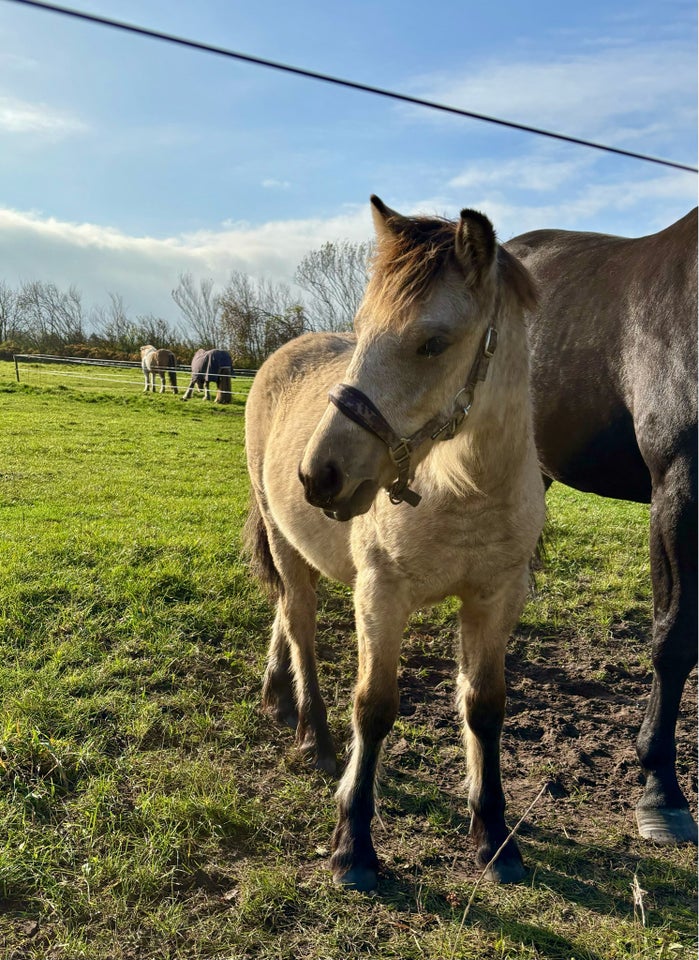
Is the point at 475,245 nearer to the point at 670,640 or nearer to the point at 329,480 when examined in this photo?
the point at 329,480

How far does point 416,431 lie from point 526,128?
1885mm

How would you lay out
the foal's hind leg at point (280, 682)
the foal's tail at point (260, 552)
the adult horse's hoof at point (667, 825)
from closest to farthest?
1. the adult horse's hoof at point (667, 825)
2. the foal's hind leg at point (280, 682)
3. the foal's tail at point (260, 552)

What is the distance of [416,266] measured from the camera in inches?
83.4

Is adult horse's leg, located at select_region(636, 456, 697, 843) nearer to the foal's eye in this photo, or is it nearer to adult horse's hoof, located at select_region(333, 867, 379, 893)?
adult horse's hoof, located at select_region(333, 867, 379, 893)

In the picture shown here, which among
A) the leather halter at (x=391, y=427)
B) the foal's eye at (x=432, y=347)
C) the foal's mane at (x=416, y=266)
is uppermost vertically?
the foal's mane at (x=416, y=266)

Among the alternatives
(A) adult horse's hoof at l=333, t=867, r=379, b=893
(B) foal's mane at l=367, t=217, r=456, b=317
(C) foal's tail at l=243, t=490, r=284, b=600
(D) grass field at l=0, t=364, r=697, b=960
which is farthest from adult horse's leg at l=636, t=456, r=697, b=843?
(C) foal's tail at l=243, t=490, r=284, b=600

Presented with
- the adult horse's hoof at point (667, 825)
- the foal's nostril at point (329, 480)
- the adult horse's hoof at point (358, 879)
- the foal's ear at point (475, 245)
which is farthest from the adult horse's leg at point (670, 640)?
the foal's nostril at point (329, 480)

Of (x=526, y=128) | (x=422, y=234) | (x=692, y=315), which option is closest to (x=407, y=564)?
(x=422, y=234)

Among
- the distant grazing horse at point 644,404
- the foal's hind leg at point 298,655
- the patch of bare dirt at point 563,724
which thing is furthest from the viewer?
the foal's hind leg at point 298,655

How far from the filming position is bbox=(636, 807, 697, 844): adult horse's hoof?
115 inches

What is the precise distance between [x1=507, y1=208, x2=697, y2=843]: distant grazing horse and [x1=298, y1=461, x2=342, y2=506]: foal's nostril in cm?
145

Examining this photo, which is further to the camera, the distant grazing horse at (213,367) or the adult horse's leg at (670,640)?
the distant grazing horse at (213,367)

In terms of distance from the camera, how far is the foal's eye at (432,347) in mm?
2125

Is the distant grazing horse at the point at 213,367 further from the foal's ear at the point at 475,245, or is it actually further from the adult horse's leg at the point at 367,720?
the foal's ear at the point at 475,245
